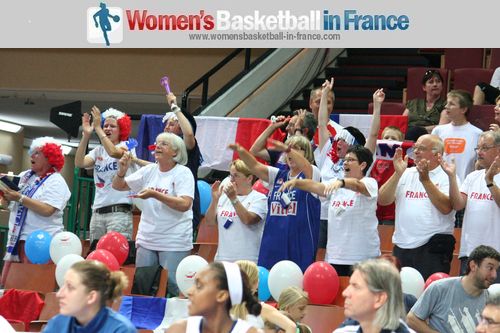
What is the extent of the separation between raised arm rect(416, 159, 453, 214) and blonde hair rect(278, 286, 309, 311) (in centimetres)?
130

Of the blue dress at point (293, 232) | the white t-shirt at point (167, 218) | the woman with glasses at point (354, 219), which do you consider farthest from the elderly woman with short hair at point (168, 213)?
the woman with glasses at point (354, 219)

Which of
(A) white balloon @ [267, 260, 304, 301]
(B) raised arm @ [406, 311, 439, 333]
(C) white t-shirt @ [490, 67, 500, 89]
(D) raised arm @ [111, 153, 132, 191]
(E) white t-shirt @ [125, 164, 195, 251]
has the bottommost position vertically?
(B) raised arm @ [406, 311, 439, 333]

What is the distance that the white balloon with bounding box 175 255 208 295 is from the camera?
7.17 metres

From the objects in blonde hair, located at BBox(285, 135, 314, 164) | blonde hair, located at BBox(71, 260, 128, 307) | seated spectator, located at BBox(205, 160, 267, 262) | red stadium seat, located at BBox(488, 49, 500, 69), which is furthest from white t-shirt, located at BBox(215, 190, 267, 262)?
red stadium seat, located at BBox(488, 49, 500, 69)

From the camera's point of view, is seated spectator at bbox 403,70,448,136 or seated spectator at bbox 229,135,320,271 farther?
seated spectator at bbox 403,70,448,136

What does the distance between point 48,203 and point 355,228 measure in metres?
2.65

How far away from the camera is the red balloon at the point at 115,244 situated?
7961 mm

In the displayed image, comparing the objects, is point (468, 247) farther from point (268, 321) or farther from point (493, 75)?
point (493, 75)

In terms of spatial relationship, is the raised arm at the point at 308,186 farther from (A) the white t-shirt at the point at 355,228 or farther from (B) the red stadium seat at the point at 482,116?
(B) the red stadium seat at the point at 482,116

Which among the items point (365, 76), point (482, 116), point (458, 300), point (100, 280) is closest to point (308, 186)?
point (458, 300)

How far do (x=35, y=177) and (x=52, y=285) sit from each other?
3.46ft

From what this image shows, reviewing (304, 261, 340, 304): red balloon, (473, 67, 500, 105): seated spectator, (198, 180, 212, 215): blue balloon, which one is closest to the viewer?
(304, 261, 340, 304): red balloon

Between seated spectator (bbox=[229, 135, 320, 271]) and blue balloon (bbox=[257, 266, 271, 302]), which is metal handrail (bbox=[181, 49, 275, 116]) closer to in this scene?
seated spectator (bbox=[229, 135, 320, 271])

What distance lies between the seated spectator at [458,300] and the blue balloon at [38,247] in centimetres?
336
